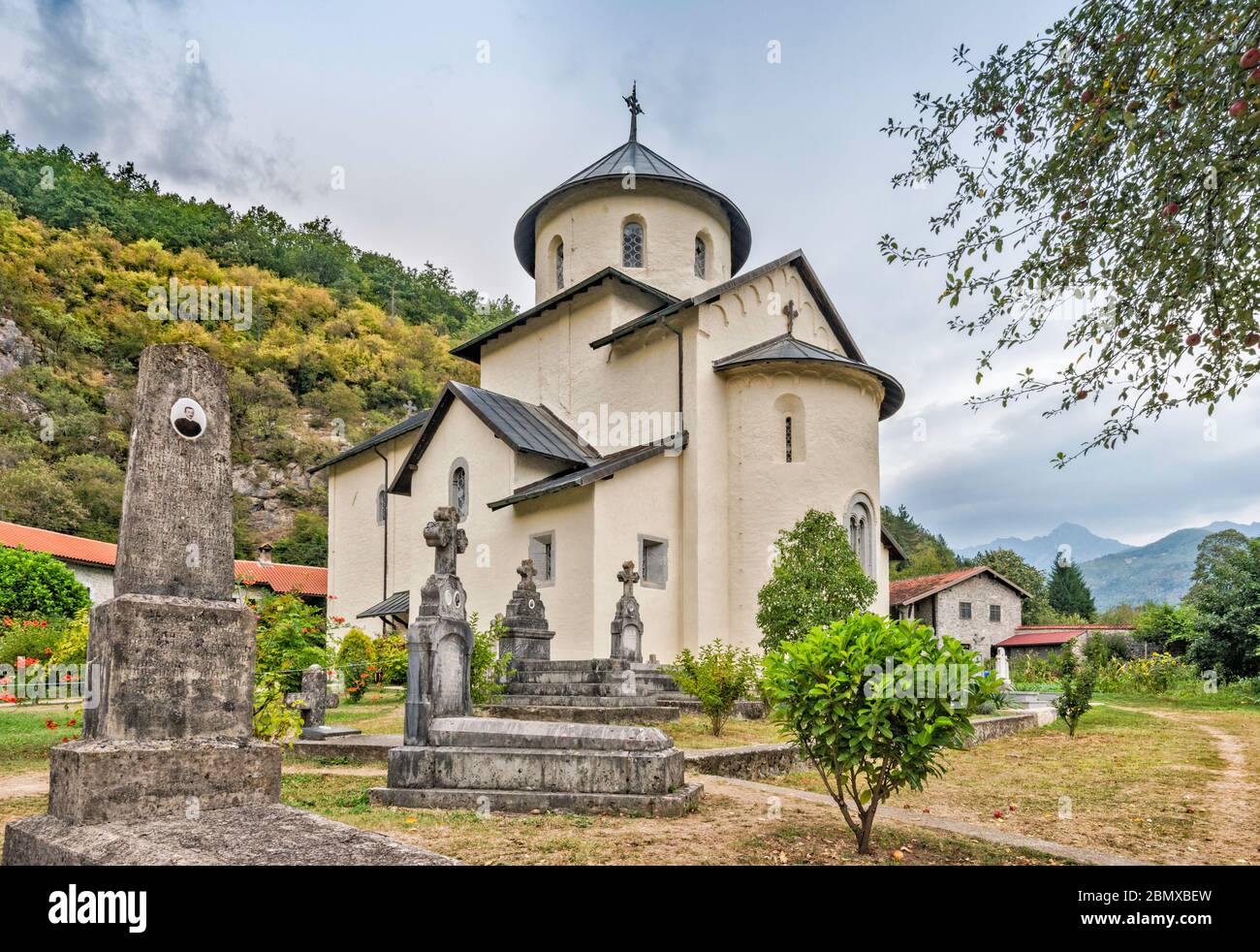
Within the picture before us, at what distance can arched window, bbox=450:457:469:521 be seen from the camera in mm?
21172

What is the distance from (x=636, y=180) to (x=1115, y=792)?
1957 cm

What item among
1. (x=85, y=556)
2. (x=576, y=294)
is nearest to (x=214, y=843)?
(x=576, y=294)

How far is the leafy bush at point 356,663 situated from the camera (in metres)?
17.4

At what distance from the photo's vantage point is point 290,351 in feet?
169

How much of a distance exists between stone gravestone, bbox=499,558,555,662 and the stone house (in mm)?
21877

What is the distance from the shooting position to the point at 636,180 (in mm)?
23438

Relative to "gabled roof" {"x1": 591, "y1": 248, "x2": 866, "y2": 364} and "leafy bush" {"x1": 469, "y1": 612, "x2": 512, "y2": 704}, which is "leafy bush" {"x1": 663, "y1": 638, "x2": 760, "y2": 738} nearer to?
"leafy bush" {"x1": 469, "y1": 612, "x2": 512, "y2": 704}

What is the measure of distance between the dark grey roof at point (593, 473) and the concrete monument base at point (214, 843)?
Result: 13.6 m

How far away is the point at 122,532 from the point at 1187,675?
28839mm

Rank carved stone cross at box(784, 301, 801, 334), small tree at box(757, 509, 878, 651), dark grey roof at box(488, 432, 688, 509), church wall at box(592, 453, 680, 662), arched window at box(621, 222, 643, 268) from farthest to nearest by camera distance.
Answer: arched window at box(621, 222, 643, 268) → carved stone cross at box(784, 301, 801, 334) → church wall at box(592, 453, 680, 662) → dark grey roof at box(488, 432, 688, 509) → small tree at box(757, 509, 878, 651)

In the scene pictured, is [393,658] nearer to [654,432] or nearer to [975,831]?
[654,432]

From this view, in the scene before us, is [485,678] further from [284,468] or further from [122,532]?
[284,468]

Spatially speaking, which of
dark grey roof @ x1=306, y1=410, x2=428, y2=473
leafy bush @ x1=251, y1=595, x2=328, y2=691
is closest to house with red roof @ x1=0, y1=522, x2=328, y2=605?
dark grey roof @ x1=306, y1=410, x2=428, y2=473
